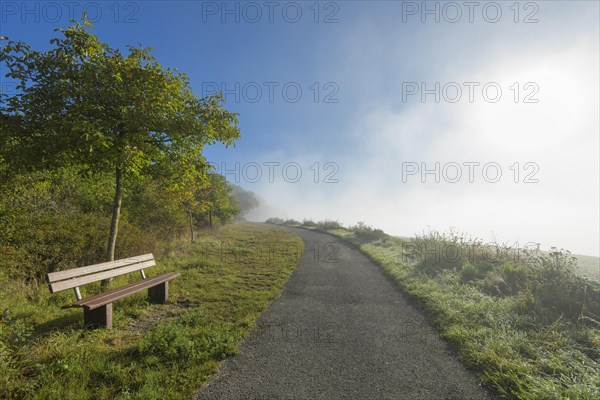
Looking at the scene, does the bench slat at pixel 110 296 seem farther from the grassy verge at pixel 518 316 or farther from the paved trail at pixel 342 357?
the grassy verge at pixel 518 316

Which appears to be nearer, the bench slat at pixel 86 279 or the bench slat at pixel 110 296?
the bench slat at pixel 110 296

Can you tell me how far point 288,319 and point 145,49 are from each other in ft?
24.5

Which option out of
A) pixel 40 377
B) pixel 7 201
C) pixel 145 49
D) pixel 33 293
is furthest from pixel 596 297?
pixel 7 201

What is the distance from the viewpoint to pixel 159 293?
641 centimetres

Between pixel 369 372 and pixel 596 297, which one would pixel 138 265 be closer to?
pixel 369 372

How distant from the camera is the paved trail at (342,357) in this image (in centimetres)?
345

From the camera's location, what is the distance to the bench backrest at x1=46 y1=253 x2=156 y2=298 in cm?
463

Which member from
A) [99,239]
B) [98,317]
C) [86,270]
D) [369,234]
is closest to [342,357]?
[98,317]

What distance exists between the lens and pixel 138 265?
22.4 feet

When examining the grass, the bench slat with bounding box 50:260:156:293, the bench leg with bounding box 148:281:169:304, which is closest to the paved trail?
the grass

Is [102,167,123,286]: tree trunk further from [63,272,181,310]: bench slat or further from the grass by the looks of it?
[63,272,181,310]: bench slat

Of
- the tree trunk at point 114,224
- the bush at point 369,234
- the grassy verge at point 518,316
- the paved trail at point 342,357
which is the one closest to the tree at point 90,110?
the tree trunk at point 114,224

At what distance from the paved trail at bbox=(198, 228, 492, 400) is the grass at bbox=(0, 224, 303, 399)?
0.46 meters

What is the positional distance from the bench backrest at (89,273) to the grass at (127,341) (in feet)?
2.19
